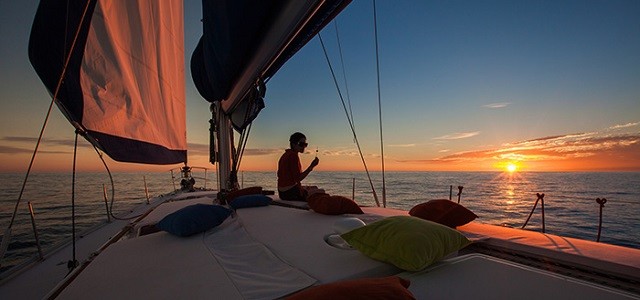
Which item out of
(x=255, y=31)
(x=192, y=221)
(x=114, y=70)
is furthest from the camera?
(x=114, y=70)

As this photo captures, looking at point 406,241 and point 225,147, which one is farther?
point 225,147

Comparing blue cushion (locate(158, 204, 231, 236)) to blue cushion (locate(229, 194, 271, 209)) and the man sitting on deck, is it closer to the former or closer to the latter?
blue cushion (locate(229, 194, 271, 209))

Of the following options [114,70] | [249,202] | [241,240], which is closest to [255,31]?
[114,70]

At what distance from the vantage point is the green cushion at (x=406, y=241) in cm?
128

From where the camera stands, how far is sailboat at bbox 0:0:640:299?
3.69 feet

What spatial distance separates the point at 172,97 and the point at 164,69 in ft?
1.30

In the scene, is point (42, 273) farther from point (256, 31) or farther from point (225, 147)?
point (225, 147)

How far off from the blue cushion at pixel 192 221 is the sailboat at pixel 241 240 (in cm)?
1

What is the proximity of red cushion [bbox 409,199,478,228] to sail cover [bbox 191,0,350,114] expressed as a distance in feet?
5.22

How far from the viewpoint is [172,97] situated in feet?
11.8

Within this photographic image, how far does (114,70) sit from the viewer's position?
222cm

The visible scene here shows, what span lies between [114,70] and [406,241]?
254cm

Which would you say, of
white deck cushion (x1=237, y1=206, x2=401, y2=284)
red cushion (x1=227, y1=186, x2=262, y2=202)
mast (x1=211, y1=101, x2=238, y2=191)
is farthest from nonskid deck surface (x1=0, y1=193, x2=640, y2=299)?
mast (x1=211, y1=101, x2=238, y2=191)

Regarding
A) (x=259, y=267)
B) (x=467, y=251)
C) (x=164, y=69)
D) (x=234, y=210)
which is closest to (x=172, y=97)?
(x=164, y=69)
